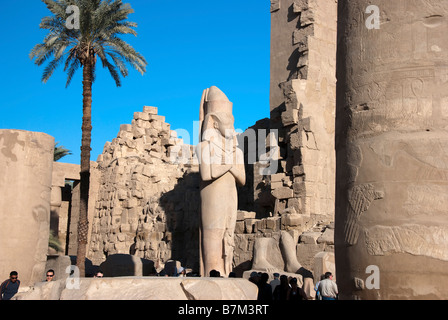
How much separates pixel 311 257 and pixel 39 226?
5.48 m

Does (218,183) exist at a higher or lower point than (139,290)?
higher

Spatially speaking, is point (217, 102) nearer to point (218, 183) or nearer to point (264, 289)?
point (218, 183)

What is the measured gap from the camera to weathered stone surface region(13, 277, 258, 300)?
16.6 feet

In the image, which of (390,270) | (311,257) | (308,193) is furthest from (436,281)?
(308,193)

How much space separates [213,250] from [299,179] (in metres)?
4.84

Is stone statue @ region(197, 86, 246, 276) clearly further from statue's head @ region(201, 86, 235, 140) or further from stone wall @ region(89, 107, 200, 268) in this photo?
stone wall @ region(89, 107, 200, 268)

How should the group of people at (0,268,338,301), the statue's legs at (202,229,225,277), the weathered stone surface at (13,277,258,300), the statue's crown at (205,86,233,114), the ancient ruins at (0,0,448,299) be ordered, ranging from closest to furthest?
the ancient ruins at (0,0,448,299), the weathered stone surface at (13,277,258,300), the group of people at (0,268,338,301), the statue's legs at (202,229,225,277), the statue's crown at (205,86,233,114)

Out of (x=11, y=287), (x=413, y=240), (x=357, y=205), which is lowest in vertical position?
(x=11, y=287)

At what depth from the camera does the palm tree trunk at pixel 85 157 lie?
15.0 m

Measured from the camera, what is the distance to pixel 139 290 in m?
5.11

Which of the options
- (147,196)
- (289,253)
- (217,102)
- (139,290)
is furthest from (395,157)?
(147,196)

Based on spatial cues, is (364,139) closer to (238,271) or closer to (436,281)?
(436,281)

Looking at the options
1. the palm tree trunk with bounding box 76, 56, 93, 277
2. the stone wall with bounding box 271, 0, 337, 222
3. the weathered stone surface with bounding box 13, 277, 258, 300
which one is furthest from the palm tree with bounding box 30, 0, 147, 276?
the weathered stone surface with bounding box 13, 277, 258, 300

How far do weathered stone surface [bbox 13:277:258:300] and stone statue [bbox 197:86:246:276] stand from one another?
5.21 m
